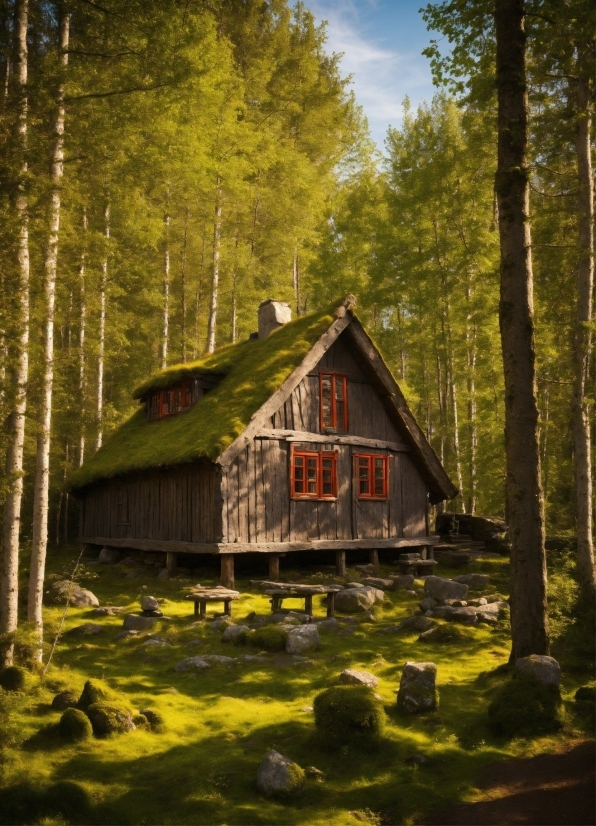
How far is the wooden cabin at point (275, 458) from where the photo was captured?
1772cm

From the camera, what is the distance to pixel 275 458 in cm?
1861

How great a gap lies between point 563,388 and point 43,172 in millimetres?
22730

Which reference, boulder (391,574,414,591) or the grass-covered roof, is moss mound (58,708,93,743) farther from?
boulder (391,574,414,591)

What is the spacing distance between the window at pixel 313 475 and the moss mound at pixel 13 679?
1053cm

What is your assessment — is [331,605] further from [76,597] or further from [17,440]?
[17,440]

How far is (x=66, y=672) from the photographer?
390 inches

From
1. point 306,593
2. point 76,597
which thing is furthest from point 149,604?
point 306,593

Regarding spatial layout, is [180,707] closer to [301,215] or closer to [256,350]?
[256,350]

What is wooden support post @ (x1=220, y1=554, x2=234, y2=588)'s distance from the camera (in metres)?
17.0

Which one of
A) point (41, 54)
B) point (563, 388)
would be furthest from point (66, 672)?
point (563, 388)

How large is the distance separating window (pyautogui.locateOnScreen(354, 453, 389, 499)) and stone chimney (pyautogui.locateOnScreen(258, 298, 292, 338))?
536 centimetres

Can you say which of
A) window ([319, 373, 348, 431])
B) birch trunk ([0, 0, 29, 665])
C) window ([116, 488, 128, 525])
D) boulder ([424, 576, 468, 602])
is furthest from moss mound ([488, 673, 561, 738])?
window ([116, 488, 128, 525])

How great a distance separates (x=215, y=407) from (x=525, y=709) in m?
12.8

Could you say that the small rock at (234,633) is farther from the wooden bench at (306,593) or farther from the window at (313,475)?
the window at (313,475)
